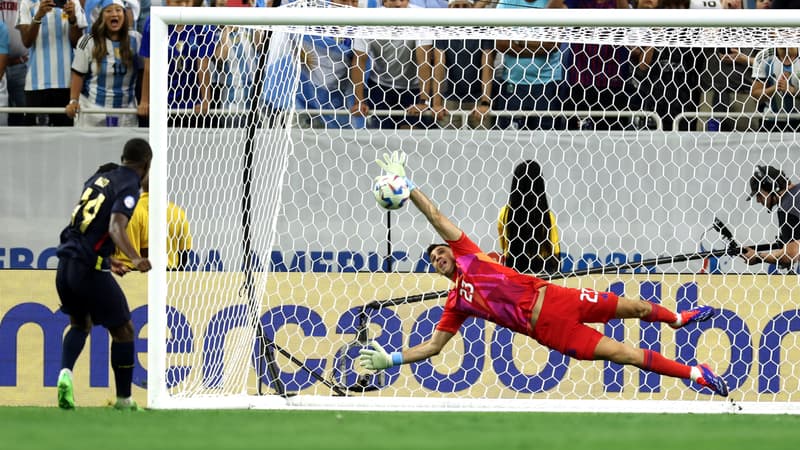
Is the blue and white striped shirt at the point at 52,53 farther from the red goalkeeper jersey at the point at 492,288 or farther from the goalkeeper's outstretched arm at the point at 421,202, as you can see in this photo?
the red goalkeeper jersey at the point at 492,288

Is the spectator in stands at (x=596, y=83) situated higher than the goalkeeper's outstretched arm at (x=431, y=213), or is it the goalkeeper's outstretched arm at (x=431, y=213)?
the spectator in stands at (x=596, y=83)

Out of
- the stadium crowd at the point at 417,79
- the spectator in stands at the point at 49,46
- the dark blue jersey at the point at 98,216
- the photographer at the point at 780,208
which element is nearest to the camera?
the dark blue jersey at the point at 98,216

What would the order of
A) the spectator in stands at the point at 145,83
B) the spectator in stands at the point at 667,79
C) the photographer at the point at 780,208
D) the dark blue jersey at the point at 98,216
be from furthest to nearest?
the spectator in stands at the point at 145,83 → the spectator in stands at the point at 667,79 → the photographer at the point at 780,208 → the dark blue jersey at the point at 98,216

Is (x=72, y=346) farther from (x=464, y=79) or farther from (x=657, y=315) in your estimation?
(x=464, y=79)

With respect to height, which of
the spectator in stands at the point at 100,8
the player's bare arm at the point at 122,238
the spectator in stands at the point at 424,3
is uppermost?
the spectator in stands at the point at 424,3

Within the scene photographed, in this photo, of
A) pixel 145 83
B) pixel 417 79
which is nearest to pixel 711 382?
pixel 417 79

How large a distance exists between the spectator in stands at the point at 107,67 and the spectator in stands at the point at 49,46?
0.62 feet

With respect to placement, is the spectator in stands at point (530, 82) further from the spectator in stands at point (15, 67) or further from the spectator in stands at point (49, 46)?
the spectator in stands at point (15, 67)

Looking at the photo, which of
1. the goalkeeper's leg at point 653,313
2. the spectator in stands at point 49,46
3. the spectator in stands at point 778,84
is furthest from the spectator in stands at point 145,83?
the spectator in stands at point 778,84

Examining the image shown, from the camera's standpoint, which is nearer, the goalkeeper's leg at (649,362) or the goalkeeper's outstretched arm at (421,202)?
the goalkeeper's outstretched arm at (421,202)

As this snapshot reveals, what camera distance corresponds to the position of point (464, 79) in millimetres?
9766

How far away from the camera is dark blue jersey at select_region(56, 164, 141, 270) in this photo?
298 inches

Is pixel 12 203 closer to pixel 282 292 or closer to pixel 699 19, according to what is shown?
pixel 282 292

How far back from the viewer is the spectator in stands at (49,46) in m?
10.4
